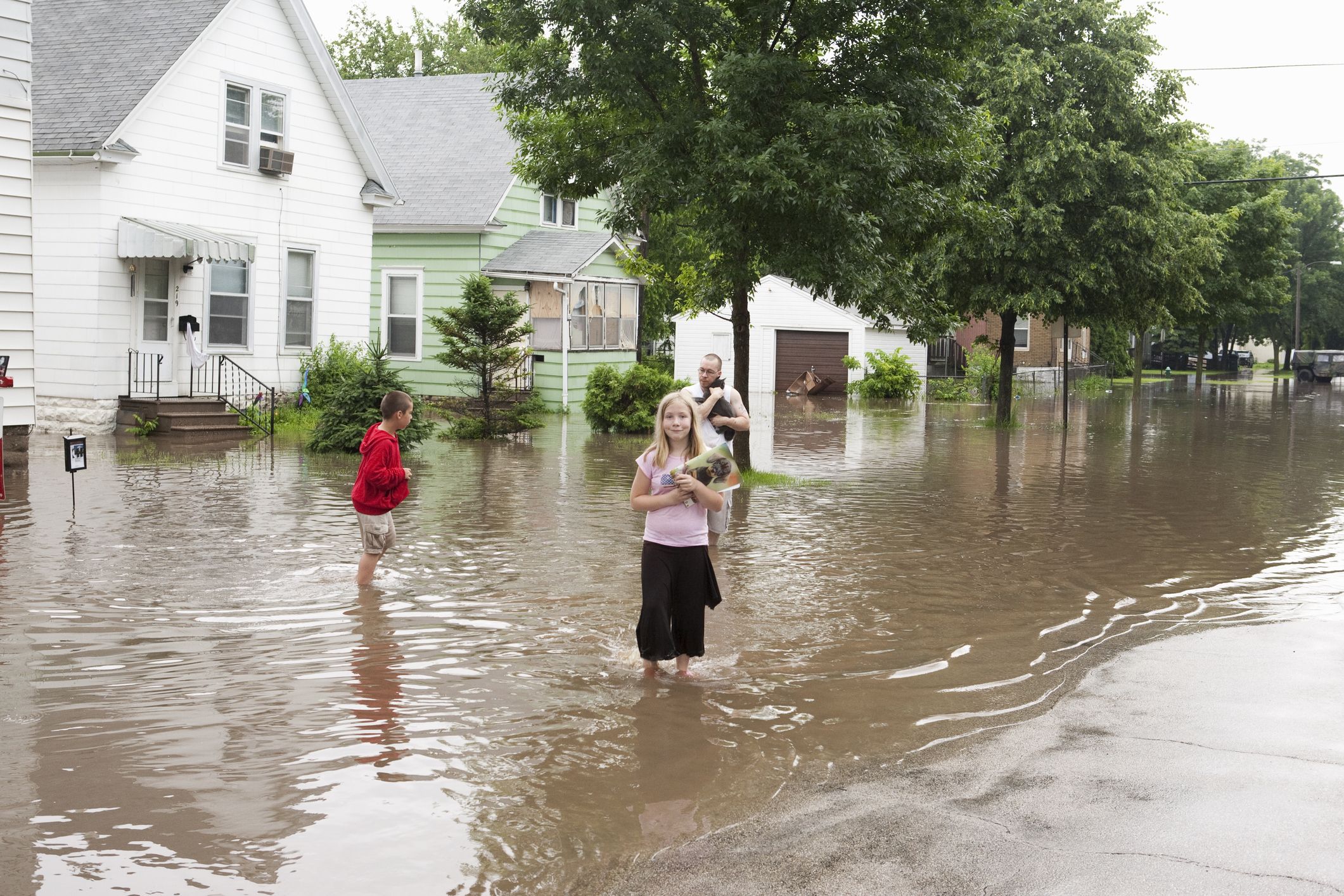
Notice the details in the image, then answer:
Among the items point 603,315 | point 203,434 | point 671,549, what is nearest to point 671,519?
point 671,549

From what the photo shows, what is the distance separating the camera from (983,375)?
4403 cm

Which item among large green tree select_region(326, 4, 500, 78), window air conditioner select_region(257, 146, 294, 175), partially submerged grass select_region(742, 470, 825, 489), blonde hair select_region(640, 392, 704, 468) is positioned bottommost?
partially submerged grass select_region(742, 470, 825, 489)

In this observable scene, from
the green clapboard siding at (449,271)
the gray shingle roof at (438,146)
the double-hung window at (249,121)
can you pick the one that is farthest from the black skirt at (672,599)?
the gray shingle roof at (438,146)

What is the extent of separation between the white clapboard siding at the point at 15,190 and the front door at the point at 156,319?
5765 millimetres

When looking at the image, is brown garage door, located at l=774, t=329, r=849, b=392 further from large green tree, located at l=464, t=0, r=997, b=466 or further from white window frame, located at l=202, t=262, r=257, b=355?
large green tree, located at l=464, t=0, r=997, b=466

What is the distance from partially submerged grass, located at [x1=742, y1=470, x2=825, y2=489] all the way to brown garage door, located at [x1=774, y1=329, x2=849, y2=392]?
28.9m

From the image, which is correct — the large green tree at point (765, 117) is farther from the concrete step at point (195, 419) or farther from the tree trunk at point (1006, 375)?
the tree trunk at point (1006, 375)

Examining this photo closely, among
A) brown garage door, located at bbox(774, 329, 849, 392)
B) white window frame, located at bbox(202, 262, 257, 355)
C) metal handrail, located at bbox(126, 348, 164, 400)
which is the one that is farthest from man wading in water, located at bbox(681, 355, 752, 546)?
brown garage door, located at bbox(774, 329, 849, 392)

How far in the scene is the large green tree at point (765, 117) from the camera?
15.2 m

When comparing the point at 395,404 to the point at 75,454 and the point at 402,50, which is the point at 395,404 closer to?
the point at 75,454

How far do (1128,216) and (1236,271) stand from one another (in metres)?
26.6

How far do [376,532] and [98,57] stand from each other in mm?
16363

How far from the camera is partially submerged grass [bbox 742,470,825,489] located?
57.0 feet

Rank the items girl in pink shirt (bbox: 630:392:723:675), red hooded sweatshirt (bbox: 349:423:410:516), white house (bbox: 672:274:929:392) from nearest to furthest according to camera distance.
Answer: girl in pink shirt (bbox: 630:392:723:675)
red hooded sweatshirt (bbox: 349:423:410:516)
white house (bbox: 672:274:929:392)
